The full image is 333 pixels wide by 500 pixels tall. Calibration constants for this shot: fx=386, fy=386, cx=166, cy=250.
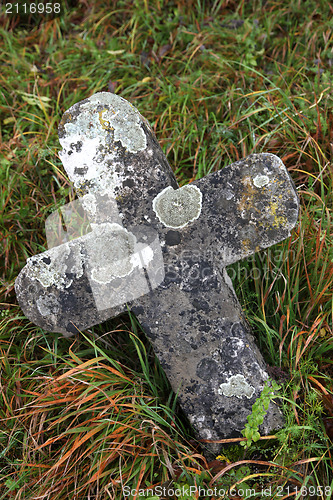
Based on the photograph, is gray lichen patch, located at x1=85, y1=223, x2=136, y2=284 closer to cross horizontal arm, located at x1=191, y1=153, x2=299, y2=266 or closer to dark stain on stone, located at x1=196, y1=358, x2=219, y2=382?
cross horizontal arm, located at x1=191, y1=153, x2=299, y2=266

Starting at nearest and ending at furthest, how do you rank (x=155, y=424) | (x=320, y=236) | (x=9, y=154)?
(x=155, y=424) → (x=320, y=236) → (x=9, y=154)

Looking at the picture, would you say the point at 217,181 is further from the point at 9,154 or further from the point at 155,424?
the point at 9,154

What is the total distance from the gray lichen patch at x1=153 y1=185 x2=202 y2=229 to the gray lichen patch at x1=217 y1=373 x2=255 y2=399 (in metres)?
0.80

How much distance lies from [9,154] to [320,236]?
2.43 meters

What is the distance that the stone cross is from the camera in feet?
6.22

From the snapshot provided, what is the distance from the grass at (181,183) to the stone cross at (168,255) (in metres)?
0.17

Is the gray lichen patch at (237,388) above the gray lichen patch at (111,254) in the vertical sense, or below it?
below

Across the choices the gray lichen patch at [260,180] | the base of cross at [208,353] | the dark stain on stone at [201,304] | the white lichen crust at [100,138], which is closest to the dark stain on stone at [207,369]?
the base of cross at [208,353]

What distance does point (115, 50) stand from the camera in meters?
3.45

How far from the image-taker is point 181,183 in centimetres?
277

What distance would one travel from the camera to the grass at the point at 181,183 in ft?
6.16

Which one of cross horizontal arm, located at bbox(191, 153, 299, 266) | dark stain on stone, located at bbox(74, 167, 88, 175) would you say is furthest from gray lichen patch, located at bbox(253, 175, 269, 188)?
dark stain on stone, located at bbox(74, 167, 88, 175)

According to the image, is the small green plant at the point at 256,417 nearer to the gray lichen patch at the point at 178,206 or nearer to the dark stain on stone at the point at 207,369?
the dark stain on stone at the point at 207,369

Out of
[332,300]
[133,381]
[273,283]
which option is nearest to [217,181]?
[273,283]
